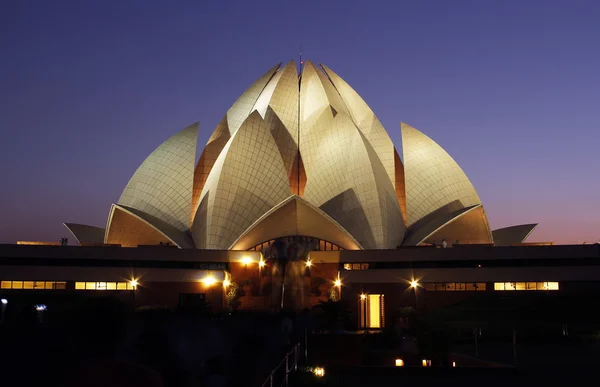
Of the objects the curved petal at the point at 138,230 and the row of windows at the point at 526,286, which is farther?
the curved petal at the point at 138,230

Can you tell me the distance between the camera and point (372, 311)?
32.1m

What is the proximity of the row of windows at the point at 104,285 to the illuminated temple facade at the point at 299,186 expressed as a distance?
4139 millimetres

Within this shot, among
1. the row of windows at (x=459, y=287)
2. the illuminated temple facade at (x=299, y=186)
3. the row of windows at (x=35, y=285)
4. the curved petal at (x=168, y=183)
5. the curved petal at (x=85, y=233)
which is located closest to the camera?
the row of windows at (x=459, y=287)

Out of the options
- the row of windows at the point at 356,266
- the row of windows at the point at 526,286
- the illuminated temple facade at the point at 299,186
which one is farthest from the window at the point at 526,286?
the row of windows at the point at 356,266

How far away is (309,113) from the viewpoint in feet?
136

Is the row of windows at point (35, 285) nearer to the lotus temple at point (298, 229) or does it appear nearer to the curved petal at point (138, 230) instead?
the lotus temple at point (298, 229)

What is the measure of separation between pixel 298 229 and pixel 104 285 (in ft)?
34.0

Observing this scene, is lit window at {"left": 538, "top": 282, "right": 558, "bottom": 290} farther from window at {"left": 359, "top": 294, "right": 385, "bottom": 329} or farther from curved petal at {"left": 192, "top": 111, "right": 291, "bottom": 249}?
curved petal at {"left": 192, "top": 111, "right": 291, "bottom": 249}

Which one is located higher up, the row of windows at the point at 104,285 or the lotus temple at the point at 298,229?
the lotus temple at the point at 298,229

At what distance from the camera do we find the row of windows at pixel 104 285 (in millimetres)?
33469

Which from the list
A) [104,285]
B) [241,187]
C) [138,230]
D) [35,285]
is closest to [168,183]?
[138,230]

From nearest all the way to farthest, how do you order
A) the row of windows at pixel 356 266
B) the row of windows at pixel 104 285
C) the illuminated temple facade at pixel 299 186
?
1. the row of windows at pixel 104 285
2. the row of windows at pixel 356 266
3. the illuminated temple facade at pixel 299 186

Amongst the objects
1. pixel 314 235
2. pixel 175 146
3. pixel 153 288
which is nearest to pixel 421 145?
pixel 314 235

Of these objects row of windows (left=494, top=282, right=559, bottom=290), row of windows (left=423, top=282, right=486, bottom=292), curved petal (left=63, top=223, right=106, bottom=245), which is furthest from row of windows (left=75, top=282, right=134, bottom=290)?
row of windows (left=494, top=282, right=559, bottom=290)
